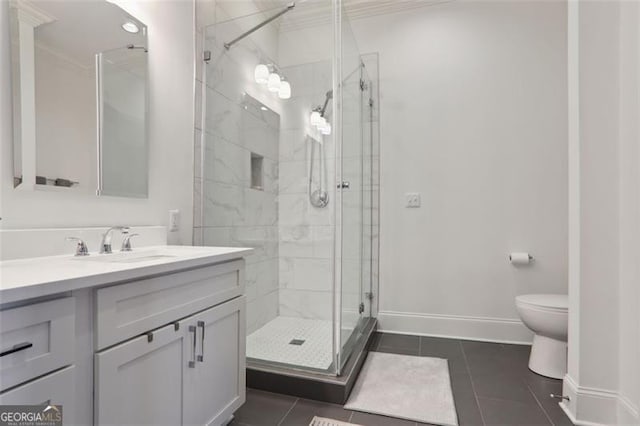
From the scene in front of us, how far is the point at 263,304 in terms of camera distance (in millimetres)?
2600

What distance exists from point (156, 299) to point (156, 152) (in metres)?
0.95

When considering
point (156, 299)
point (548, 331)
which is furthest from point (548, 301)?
point (156, 299)

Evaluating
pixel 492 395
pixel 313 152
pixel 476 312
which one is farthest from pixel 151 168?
pixel 476 312

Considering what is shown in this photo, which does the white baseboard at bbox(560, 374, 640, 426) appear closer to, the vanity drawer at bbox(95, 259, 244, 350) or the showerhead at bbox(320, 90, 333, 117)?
the vanity drawer at bbox(95, 259, 244, 350)

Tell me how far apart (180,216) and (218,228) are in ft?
1.08

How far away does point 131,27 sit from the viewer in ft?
4.99

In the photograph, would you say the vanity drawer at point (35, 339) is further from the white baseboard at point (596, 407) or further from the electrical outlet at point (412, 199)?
the electrical outlet at point (412, 199)

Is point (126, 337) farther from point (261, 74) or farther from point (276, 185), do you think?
point (261, 74)

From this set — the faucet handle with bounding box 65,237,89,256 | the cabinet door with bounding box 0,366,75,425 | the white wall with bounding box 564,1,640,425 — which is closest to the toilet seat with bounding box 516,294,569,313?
the white wall with bounding box 564,1,640,425

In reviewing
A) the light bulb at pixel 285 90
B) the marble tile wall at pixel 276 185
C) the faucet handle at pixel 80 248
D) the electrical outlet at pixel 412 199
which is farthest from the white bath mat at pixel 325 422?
the light bulb at pixel 285 90

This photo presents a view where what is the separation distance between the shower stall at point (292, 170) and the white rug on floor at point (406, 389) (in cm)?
19

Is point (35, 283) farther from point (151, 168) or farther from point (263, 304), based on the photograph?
point (263, 304)

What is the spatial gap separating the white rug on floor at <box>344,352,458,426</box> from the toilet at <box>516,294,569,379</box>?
21.9 inches

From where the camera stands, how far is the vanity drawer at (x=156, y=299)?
87cm
